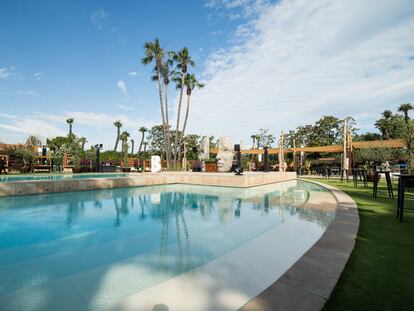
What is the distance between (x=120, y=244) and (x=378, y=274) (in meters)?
3.21

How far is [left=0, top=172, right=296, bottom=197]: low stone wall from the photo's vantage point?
26.4 ft

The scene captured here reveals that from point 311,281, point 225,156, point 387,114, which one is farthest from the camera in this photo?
point 387,114

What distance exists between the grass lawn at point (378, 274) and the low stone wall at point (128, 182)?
25.7 ft

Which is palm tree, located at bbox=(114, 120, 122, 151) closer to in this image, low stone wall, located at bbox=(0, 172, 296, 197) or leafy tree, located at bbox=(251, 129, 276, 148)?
leafy tree, located at bbox=(251, 129, 276, 148)

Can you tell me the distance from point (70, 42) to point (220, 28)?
1099 cm

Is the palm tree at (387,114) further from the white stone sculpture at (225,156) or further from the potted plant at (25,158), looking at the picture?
the potted plant at (25,158)

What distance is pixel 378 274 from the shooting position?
1.97 metres

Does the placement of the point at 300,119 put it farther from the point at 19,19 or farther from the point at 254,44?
the point at 19,19

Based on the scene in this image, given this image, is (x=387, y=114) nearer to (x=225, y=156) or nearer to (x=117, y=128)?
(x=225, y=156)

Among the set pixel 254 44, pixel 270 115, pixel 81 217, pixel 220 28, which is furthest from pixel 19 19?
pixel 270 115

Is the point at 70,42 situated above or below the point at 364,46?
above

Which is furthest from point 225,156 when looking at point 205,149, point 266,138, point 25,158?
point 266,138

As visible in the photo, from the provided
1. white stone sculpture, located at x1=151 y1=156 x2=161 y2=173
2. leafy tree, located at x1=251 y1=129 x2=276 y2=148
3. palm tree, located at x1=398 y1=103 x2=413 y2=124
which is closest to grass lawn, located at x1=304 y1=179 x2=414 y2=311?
white stone sculpture, located at x1=151 y1=156 x2=161 y2=173

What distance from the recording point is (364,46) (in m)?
12.9
